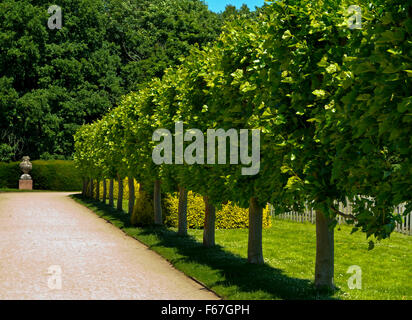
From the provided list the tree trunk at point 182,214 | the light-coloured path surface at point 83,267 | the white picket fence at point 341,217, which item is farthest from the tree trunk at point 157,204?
the white picket fence at point 341,217

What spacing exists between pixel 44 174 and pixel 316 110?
141 feet

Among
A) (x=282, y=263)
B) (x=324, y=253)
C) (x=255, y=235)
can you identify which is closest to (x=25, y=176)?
(x=282, y=263)

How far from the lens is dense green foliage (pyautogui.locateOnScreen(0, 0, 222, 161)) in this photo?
47.4m

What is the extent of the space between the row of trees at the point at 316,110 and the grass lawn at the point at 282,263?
0.66m

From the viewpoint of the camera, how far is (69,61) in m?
49.9

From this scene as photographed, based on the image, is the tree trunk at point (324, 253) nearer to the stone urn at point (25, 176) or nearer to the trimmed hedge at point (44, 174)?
the trimmed hedge at point (44, 174)

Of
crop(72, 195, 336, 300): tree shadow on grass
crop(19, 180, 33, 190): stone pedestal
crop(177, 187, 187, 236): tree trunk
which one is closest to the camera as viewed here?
crop(72, 195, 336, 300): tree shadow on grass

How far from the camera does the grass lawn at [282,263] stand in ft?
30.4

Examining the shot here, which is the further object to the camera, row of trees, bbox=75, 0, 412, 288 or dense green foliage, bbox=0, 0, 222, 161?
dense green foliage, bbox=0, 0, 222, 161

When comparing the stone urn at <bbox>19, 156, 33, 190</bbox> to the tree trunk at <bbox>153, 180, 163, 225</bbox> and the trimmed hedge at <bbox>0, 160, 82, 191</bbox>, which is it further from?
the tree trunk at <bbox>153, 180, 163, 225</bbox>

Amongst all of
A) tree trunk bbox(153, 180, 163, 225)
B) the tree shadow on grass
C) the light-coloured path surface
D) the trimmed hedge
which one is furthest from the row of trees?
the trimmed hedge

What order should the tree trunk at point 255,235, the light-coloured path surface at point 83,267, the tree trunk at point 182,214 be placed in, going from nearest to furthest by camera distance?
the light-coloured path surface at point 83,267
the tree trunk at point 255,235
the tree trunk at point 182,214

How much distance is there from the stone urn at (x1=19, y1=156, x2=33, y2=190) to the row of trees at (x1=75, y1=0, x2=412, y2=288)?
113 ft
